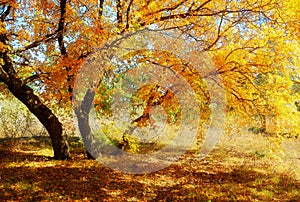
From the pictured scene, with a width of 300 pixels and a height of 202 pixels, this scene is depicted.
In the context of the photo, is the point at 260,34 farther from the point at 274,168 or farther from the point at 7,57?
the point at 7,57

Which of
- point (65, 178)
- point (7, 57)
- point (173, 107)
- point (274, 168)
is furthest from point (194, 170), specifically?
point (7, 57)

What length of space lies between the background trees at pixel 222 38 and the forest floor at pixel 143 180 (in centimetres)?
145

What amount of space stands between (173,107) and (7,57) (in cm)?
613

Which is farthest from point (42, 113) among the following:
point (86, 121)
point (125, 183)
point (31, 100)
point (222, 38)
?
point (222, 38)

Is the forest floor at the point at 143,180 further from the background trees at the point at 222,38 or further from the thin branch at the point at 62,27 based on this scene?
the thin branch at the point at 62,27

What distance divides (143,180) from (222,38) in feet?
16.5

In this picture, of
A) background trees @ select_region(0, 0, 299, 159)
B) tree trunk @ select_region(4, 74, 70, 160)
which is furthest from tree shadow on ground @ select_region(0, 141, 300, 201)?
background trees @ select_region(0, 0, 299, 159)

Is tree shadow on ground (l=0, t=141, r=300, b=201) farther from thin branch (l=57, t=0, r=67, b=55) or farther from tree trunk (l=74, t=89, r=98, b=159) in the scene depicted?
thin branch (l=57, t=0, r=67, b=55)

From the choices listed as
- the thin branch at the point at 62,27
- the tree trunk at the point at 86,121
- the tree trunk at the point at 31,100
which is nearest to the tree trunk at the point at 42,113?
the tree trunk at the point at 31,100

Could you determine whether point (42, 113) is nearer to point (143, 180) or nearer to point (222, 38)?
point (143, 180)

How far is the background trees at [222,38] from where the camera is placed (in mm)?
7055

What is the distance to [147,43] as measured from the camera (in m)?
8.02

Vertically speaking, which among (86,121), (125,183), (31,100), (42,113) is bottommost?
(125,183)

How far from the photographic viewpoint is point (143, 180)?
8.77 m
